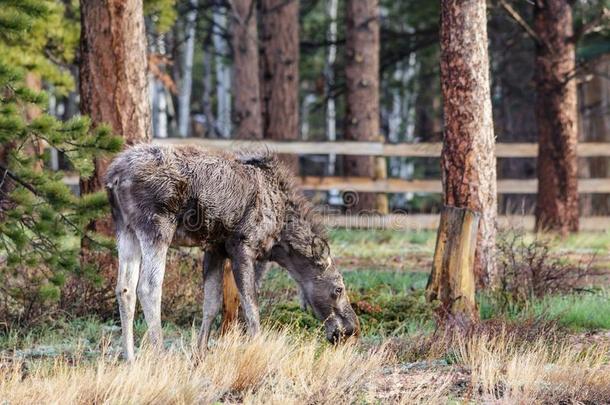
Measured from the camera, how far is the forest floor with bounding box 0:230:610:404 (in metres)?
6.76

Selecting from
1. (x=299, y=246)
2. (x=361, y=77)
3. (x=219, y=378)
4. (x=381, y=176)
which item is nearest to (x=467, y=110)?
(x=299, y=246)

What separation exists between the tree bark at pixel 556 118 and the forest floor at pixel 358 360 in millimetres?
6395

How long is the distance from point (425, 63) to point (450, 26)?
22685mm

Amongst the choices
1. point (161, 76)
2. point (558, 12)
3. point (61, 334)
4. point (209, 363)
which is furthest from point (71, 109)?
point (209, 363)

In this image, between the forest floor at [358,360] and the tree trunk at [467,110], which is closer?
the forest floor at [358,360]

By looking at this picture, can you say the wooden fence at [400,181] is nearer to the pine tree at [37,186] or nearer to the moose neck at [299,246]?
the pine tree at [37,186]

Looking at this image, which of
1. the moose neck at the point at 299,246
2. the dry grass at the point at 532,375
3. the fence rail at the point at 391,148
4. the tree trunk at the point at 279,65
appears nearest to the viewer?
the dry grass at the point at 532,375

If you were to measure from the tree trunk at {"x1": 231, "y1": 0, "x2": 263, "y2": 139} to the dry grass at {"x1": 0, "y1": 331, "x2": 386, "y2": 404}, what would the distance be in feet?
43.2

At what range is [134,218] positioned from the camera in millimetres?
8234

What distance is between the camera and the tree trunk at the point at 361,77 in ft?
65.6

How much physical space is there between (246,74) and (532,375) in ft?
49.5

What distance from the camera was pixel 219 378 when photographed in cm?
721

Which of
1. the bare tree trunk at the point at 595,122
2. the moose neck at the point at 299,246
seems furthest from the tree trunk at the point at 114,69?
the bare tree trunk at the point at 595,122

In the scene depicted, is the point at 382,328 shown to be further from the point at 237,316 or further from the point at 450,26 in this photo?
the point at 450,26
